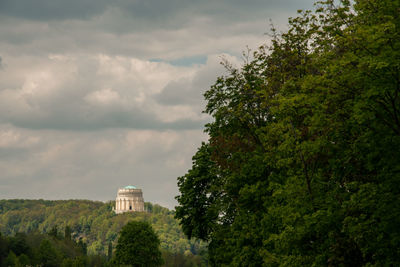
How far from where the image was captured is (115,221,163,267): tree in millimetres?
97000

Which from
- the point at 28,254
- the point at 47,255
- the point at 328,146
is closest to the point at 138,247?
the point at 47,255

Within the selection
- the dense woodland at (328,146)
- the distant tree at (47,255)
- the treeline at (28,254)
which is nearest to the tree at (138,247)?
the treeline at (28,254)

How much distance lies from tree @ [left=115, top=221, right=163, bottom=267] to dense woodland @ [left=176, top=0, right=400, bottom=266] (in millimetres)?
57306

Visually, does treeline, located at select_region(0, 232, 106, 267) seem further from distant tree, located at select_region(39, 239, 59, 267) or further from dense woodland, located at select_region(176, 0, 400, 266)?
dense woodland, located at select_region(176, 0, 400, 266)

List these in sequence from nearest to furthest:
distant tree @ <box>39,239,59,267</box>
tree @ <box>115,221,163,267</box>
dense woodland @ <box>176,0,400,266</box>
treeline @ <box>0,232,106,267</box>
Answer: dense woodland @ <box>176,0,400,266</box>, tree @ <box>115,221,163,267</box>, treeline @ <box>0,232,106,267</box>, distant tree @ <box>39,239,59,267</box>

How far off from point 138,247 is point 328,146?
248ft

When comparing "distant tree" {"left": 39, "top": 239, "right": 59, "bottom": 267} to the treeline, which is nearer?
the treeline

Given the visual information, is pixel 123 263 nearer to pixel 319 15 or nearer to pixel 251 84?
pixel 251 84

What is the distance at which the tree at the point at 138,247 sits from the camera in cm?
9700

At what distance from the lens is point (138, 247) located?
97.6 metres

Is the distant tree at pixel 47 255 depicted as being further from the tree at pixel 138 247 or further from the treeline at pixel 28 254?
the tree at pixel 138 247

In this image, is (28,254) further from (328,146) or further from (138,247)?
(328,146)

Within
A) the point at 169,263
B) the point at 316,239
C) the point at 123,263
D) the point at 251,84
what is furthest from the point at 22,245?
the point at 316,239

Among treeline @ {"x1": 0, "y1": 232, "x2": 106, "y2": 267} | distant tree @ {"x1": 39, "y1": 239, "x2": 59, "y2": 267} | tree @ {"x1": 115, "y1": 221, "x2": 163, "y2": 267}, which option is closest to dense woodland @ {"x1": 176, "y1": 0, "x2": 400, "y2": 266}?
tree @ {"x1": 115, "y1": 221, "x2": 163, "y2": 267}
